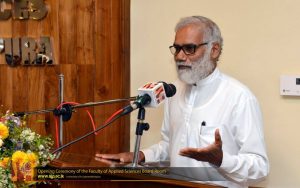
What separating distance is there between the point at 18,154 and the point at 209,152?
0.61 m

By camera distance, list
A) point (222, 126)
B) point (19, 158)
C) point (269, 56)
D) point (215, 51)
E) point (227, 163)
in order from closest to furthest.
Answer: point (19, 158), point (227, 163), point (222, 126), point (215, 51), point (269, 56)

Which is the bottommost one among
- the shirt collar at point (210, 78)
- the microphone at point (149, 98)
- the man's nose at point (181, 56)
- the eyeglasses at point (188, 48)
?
the microphone at point (149, 98)

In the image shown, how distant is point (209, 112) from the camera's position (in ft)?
5.91

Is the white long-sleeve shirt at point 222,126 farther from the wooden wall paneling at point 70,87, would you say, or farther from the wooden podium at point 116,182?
the wooden wall paneling at point 70,87

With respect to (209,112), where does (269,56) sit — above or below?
above

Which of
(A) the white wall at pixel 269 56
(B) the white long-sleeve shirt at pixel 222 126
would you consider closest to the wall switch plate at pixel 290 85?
(A) the white wall at pixel 269 56

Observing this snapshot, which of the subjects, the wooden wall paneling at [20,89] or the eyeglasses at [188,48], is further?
the wooden wall paneling at [20,89]

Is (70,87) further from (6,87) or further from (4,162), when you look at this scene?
(4,162)

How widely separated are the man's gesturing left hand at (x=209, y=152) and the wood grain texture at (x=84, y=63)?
1.01m

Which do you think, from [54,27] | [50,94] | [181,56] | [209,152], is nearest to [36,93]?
[50,94]

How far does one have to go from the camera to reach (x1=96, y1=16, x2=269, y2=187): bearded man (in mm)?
1660

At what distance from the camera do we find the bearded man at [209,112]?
166 cm

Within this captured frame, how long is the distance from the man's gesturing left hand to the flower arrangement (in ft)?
1.42

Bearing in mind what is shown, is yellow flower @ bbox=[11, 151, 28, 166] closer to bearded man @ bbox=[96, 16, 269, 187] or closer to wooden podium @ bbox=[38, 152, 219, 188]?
wooden podium @ bbox=[38, 152, 219, 188]
